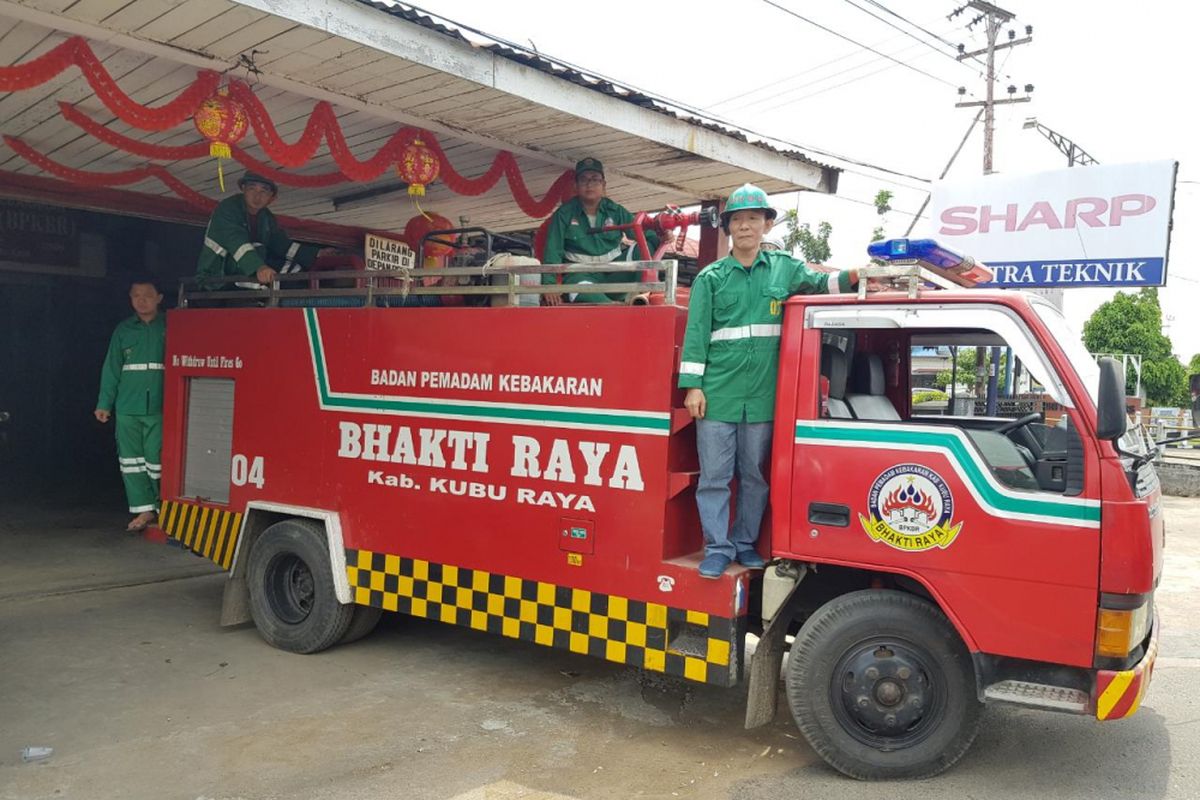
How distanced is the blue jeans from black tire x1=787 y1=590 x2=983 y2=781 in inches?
19.3

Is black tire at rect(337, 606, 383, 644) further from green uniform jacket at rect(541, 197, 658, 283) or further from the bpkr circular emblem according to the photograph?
the bpkr circular emblem

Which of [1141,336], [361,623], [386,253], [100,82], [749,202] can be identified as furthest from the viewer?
[1141,336]

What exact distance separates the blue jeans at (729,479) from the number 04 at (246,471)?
3018 millimetres

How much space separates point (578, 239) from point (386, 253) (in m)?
1.76

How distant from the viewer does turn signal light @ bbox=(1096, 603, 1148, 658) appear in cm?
327

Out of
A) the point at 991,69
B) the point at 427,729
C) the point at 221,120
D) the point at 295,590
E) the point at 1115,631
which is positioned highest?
the point at 991,69

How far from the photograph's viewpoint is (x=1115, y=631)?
3271 mm

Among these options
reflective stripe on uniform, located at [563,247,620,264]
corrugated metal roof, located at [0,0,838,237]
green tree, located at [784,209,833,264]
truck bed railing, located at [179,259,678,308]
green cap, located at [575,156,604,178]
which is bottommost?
truck bed railing, located at [179,259,678,308]

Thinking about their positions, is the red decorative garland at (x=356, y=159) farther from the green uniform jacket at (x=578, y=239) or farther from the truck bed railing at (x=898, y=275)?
the truck bed railing at (x=898, y=275)

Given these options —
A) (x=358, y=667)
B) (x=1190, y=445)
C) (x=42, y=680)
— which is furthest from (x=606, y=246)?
(x=1190, y=445)

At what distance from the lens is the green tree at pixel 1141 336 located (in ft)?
87.4

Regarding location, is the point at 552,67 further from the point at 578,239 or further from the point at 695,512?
the point at 695,512

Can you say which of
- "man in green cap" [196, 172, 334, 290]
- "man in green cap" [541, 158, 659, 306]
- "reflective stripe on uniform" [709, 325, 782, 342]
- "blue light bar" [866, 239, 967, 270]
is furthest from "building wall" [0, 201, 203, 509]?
"blue light bar" [866, 239, 967, 270]

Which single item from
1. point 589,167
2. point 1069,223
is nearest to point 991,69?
point 1069,223
